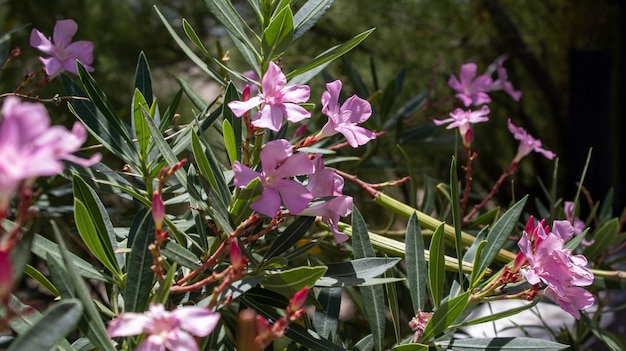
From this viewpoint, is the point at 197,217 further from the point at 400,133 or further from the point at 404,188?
the point at 404,188

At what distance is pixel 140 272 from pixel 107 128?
0.18 m

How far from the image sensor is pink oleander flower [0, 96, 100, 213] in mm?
254

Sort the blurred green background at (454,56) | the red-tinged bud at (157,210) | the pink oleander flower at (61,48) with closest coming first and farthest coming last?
the red-tinged bud at (157,210) → the pink oleander flower at (61,48) → the blurred green background at (454,56)

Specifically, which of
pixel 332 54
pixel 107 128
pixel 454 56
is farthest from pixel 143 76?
pixel 454 56

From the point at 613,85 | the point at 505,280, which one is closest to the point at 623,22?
the point at 613,85

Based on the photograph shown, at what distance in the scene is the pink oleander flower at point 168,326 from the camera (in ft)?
1.01

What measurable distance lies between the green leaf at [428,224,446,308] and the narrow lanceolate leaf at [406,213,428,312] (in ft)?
0.04

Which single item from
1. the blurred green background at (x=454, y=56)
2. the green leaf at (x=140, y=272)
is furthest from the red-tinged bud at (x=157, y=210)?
the blurred green background at (x=454, y=56)

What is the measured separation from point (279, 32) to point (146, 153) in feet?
0.46

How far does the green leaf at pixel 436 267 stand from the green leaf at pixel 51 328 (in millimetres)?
271

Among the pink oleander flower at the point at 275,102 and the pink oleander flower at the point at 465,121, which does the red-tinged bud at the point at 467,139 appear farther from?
the pink oleander flower at the point at 275,102

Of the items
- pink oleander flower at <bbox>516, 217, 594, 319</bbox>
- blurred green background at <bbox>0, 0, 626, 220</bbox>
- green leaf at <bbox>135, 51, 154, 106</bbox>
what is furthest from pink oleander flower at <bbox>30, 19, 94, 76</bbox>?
blurred green background at <bbox>0, 0, 626, 220</bbox>

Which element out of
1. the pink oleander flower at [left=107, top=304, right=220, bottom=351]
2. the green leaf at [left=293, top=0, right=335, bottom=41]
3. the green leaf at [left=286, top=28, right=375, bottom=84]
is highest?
the green leaf at [left=293, top=0, right=335, bottom=41]

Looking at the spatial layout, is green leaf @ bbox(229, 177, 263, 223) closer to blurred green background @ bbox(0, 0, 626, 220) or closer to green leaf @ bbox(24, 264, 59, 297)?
green leaf @ bbox(24, 264, 59, 297)
